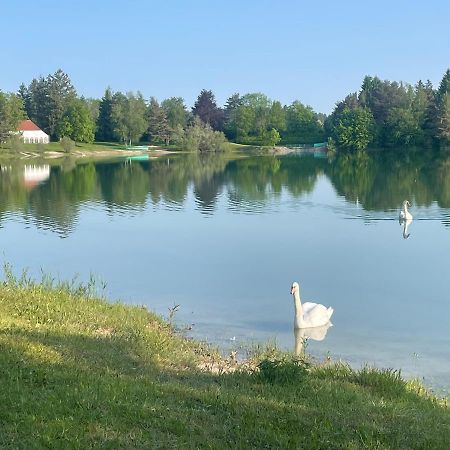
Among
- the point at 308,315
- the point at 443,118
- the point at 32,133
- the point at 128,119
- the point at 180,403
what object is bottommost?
the point at 308,315

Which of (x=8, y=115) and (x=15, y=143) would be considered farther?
(x=15, y=143)

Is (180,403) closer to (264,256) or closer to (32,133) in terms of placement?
(264,256)

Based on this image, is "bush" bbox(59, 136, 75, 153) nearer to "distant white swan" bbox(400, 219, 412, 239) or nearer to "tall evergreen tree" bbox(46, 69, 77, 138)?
"tall evergreen tree" bbox(46, 69, 77, 138)

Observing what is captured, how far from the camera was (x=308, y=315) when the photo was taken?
13.4 meters

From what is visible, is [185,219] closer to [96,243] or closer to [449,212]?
[96,243]

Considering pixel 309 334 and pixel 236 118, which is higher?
pixel 236 118

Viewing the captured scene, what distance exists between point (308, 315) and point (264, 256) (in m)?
8.23

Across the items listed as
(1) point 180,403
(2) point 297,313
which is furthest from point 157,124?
(1) point 180,403

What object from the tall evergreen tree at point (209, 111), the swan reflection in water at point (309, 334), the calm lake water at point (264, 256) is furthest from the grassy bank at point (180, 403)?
the tall evergreen tree at point (209, 111)

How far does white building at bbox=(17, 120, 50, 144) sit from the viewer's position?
102 meters

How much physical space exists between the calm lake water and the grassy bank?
3.79m

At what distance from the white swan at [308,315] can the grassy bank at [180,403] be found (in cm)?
456

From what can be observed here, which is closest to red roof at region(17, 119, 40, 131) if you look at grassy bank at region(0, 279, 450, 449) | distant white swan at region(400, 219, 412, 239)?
distant white swan at region(400, 219, 412, 239)

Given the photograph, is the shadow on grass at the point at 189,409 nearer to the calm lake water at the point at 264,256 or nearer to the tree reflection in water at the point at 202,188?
the calm lake water at the point at 264,256
